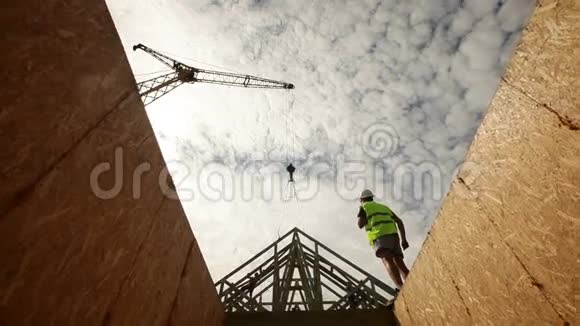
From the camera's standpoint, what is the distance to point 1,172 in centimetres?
99

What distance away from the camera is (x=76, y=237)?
132cm

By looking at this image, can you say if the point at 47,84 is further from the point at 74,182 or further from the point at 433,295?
the point at 433,295

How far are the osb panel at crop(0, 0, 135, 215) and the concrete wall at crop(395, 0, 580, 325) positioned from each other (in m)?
2.15

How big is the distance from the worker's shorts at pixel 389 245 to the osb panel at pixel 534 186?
382 centimetres

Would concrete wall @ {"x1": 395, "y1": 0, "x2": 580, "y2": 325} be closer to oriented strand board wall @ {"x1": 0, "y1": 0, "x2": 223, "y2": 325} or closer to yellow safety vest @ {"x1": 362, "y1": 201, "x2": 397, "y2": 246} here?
oriented strand board wall @ {"x1": 0, "y1": 0, "x2": 223, "y2": 325}

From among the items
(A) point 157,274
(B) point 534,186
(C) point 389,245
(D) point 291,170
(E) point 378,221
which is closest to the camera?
(B) point 534,186

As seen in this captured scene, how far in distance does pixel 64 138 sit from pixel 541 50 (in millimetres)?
2196

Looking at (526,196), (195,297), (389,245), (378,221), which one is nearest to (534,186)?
(526,196)

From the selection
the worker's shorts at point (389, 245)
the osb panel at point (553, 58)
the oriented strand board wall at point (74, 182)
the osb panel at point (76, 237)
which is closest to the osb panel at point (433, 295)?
the osb panel at point (553, 58)

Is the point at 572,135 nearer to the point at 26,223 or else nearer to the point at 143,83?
the point at 26,223

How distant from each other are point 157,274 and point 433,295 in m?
2.09

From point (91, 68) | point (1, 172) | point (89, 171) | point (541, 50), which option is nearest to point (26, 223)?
point (1, 172)

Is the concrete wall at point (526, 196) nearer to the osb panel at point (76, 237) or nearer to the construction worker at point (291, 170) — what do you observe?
the osb panel at point (76, 237)

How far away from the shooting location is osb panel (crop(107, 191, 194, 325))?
1.66 m
